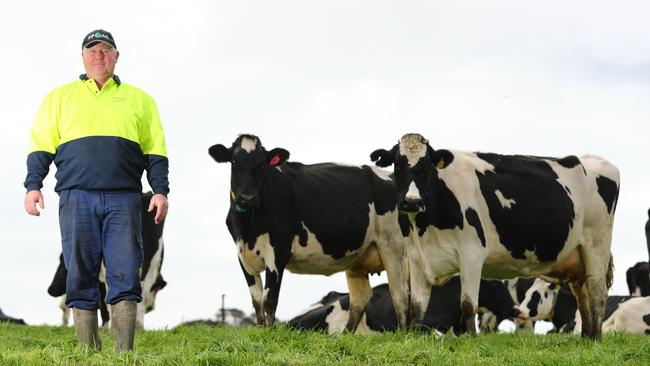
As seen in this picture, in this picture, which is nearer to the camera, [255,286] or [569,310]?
[255,286]

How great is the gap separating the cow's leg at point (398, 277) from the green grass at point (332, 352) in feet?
11.9

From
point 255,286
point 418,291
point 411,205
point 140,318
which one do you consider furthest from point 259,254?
point 140,318

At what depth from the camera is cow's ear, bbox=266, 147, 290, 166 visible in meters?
15.1

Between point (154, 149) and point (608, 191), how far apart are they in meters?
8.00

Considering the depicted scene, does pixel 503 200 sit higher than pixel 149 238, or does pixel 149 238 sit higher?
pixel 503 200

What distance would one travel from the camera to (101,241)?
9.16m

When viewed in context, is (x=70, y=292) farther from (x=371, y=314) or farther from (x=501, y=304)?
(x=501, y=304)

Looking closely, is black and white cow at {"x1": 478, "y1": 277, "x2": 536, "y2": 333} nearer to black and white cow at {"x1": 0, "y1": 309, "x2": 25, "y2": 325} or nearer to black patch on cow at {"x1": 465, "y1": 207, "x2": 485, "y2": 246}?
black patch on cow at {"x1": 465, "y1": 207, "x2": 485, "y2": 246}

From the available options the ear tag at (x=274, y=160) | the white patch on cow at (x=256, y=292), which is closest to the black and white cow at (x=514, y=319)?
the white patch on cow at (x=256, y=292)

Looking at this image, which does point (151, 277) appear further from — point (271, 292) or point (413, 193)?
point (413, 193)

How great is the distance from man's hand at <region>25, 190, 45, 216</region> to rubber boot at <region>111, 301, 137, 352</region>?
1058 mm

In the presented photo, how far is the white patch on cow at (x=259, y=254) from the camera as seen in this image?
47.5ft

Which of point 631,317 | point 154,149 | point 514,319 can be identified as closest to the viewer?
point 154,149

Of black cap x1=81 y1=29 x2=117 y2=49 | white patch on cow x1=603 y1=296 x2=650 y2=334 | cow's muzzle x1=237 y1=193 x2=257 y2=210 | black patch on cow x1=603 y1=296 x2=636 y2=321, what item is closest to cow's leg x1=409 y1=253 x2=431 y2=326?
cow's muzzle x1=237 y1=193 x2=257 y2=210
